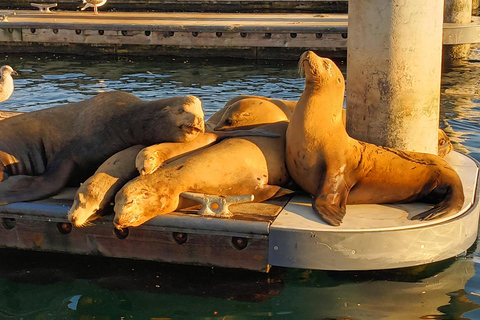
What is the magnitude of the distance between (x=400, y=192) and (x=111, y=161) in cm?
227

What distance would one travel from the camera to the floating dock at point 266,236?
4.95 metres

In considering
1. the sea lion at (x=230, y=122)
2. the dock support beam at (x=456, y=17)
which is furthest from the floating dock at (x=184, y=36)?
the sea lion at (x=230, y=122)

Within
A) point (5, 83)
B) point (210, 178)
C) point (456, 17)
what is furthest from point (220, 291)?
point (456, 17)

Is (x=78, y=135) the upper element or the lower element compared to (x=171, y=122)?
lower

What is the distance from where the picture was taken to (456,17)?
49.6 feet

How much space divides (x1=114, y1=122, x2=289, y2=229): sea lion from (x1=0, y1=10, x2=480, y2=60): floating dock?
10072 mm

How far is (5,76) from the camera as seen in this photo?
10.7m

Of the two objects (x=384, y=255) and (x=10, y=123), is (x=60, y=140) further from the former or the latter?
(x=384, y=255)

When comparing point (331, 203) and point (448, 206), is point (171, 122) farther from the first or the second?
point (448, 206)

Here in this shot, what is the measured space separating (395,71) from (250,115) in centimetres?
126

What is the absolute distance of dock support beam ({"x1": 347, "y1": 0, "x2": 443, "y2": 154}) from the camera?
5.78m

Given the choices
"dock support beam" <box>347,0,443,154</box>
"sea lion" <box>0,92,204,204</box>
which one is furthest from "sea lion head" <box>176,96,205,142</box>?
"dock support beam" <box>347,0,443,154</box>

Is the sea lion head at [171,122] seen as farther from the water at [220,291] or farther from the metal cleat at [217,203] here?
the water at [220,291]

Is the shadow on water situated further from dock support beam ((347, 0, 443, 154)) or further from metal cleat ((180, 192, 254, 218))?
dock support beam ((347, 0, 443, 154))
